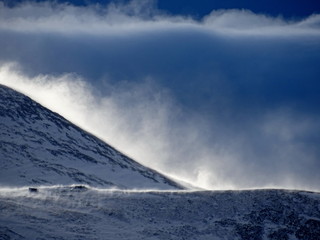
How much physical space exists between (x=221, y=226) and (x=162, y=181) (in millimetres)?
81727

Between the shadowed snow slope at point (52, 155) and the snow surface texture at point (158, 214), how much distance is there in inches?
1813

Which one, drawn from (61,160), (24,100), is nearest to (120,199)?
(61,160)

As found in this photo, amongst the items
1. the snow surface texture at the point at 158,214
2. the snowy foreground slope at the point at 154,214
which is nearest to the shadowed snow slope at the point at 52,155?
the snow surface texture at the point at 158,214

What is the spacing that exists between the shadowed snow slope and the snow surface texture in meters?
46.0

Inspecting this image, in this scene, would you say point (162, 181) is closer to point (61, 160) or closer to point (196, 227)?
point (61, 160)

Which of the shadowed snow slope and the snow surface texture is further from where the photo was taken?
the shadowed snow slope

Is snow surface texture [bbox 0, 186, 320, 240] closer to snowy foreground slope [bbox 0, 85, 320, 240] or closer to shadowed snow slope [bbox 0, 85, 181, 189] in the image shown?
snowy foreground slope [bbox 0, 85, 320, 240]

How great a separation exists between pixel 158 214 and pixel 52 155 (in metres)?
77.9

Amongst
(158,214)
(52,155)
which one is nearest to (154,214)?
(158,214)

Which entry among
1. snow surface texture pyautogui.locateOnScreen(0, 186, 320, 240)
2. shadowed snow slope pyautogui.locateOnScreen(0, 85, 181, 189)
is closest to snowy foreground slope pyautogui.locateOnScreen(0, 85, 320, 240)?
snow surface texture pyautogui.locateOnScreen(0, 186, 320, 240)

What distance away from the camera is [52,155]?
11100cm

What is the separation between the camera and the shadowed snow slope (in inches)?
3698

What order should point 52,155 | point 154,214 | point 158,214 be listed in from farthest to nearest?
point 52,155 < point 158,214 < point 154,214

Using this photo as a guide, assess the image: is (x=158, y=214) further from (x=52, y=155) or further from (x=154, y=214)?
(x=52, y=155)
